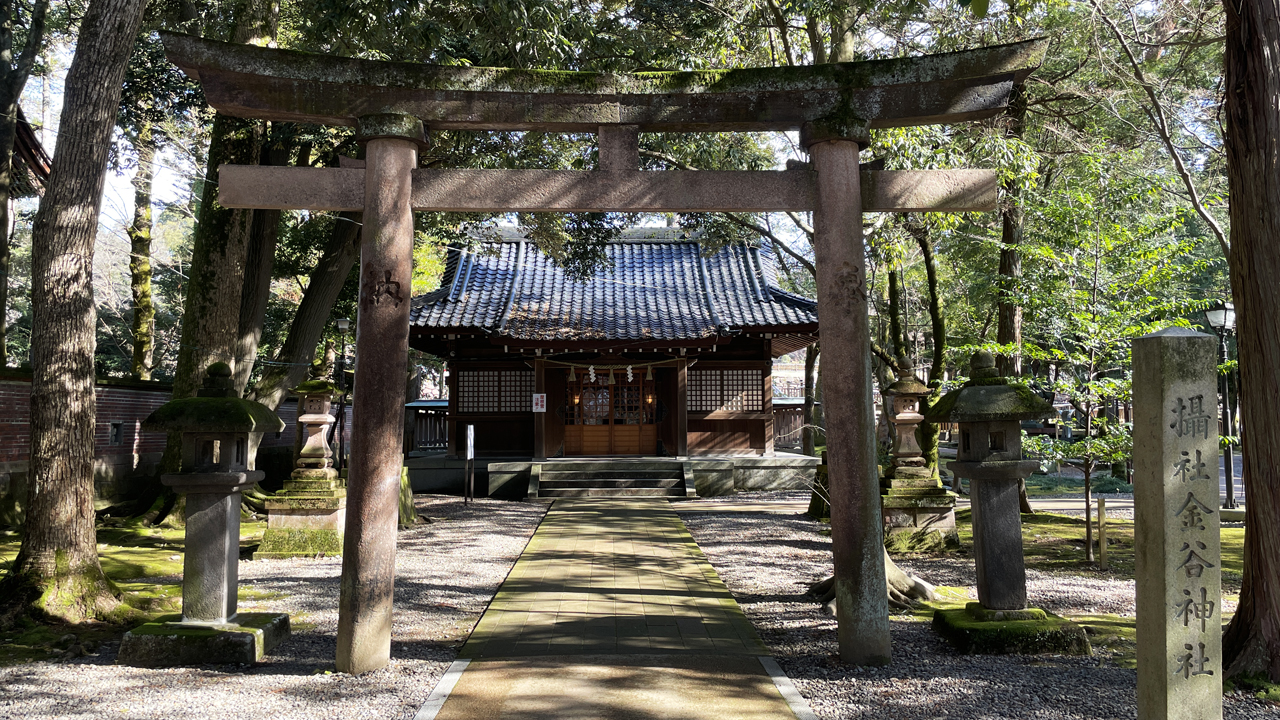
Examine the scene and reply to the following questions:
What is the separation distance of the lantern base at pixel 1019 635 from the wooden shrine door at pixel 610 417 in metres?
13.9

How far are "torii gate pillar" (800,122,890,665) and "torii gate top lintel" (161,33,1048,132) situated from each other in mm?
342

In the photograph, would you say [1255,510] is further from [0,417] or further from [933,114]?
[0,417]

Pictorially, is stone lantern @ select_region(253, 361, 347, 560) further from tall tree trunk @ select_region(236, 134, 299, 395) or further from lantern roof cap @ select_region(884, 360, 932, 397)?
lantern roof cap @ select_region(884, 360, 932, 397)

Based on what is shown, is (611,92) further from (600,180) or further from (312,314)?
(312,314)

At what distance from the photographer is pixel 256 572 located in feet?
29.2

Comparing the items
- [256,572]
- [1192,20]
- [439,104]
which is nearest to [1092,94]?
[1192,20]

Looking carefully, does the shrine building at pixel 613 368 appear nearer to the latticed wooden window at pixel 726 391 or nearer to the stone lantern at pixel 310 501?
the latticed wooden window at pixel 726 391

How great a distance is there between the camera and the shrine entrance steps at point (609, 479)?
666 inches

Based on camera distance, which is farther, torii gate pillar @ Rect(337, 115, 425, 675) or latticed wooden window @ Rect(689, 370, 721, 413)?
latticed wooden window @ Rect(689, 370, 721, 413)

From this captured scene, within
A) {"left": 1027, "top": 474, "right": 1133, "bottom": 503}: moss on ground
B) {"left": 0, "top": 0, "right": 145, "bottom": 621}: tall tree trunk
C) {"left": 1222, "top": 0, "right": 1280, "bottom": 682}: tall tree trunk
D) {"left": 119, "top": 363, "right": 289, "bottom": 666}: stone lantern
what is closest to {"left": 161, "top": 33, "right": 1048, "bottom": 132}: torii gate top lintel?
{"left": 1222, "top": 0, "right": 1280, "bottom": 682}: tall tree trunk

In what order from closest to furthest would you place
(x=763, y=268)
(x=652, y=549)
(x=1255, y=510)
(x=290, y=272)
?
(x=1255, y=510), (x=652, y=549), (x=290, y=272), (x=763, y=268)

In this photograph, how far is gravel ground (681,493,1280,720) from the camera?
4.37 meters

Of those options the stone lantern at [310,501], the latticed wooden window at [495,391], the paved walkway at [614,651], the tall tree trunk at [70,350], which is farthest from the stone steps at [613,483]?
the tall tree trunk at [70,350]

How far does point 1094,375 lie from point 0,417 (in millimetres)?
13798
